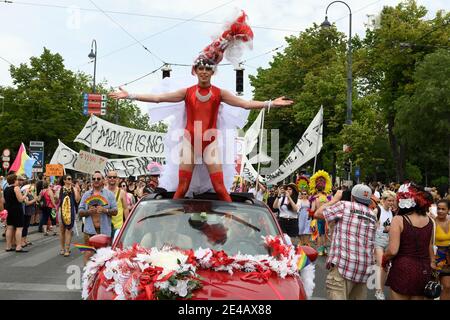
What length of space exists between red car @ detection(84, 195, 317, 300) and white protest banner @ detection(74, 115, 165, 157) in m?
18.4

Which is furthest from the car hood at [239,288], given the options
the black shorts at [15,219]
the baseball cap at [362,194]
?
the black shorts at [15,219]

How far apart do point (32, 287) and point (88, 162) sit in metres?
11.1

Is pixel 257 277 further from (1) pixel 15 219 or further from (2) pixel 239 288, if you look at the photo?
(1) pixel 15 219

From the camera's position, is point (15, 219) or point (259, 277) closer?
point (259, 277)

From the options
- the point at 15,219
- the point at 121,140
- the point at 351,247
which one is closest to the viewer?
the point at 351,247

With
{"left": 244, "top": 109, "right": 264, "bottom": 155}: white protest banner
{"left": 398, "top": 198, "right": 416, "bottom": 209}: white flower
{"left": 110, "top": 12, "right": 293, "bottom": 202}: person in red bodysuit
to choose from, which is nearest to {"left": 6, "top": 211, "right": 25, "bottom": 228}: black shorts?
{"left": 110, "top": 12, "right": 293, "bottom": 202}: person in red bodysuit

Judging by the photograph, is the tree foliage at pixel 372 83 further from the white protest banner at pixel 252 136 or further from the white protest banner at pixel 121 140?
the white protest banner at pixel 121 140

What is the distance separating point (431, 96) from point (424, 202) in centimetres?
3174

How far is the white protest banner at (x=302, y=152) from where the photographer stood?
20.9 meters

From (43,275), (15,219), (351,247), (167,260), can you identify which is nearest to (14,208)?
(15,219)

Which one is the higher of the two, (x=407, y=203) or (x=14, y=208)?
(x=407, y=203)

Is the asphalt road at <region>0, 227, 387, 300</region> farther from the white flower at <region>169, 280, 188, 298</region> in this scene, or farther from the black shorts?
the white flower at <region>169, 280, 188, 298</region>

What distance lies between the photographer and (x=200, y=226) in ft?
16.6

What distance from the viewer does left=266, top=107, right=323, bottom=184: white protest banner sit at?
68.7 ft
